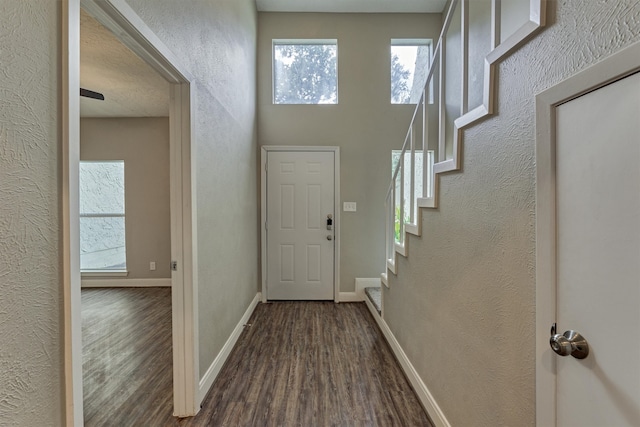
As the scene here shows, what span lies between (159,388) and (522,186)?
94.0 inches

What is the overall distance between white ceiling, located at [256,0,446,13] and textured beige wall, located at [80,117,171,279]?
2356 mm

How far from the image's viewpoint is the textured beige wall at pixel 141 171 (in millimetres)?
4320

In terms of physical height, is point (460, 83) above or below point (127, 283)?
above

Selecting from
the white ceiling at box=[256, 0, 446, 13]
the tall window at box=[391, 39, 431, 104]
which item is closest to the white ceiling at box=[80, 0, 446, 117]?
the white ceiling at box=[256, 0, 446, 13]

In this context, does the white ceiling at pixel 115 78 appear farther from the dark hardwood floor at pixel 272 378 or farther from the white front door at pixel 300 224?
the dark hardwood floor at pixel 272 378

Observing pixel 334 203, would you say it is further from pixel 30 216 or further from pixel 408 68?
pixel 30 216

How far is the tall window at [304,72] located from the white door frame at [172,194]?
2.24 metres

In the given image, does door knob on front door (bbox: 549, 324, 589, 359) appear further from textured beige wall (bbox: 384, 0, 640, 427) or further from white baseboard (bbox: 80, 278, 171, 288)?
white baseboard (bbox: 80, 278, 171, 288)

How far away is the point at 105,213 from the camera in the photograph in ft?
14.3

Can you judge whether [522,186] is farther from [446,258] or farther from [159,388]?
[159,388]

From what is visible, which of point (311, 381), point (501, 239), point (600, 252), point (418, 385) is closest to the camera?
point (600, 252)

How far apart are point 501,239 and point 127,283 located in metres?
5.03

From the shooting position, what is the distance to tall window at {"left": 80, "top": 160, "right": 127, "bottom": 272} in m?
4.33

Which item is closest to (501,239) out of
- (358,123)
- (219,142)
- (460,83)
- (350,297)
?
(460,83)
